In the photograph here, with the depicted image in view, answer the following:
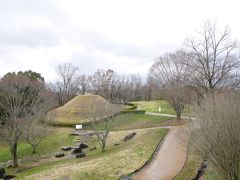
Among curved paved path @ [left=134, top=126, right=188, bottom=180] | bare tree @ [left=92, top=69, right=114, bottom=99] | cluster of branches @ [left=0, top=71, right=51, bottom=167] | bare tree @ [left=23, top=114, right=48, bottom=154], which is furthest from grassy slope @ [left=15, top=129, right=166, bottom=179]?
bare tree @ [left=92, top=69, right=114, bottom=99]

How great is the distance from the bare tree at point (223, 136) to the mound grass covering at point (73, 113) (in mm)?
26553

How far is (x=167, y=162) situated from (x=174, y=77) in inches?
788

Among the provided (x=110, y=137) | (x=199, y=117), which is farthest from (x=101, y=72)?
(x=199, y=117)

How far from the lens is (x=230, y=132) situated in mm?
11562

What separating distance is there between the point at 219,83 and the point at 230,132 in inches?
715

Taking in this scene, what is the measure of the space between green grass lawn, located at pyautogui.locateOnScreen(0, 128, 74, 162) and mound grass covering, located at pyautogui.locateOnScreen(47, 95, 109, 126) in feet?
16.4

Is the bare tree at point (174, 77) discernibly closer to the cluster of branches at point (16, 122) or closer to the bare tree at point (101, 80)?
the cluster of branches at point (16, 122)

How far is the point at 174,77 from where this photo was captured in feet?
121

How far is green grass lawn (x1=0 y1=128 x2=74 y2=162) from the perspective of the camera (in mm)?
26609

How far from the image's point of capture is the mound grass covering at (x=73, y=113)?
39.7 m

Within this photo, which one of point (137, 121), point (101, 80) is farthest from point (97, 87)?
point (137, 121)

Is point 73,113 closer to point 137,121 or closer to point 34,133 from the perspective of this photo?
point 137,121

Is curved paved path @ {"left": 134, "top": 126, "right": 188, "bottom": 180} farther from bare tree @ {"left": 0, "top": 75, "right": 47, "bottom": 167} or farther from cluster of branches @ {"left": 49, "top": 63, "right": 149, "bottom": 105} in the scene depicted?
cluster of branches @ {"left": 49, "top": 63, "right": 149, "bottom": 105}

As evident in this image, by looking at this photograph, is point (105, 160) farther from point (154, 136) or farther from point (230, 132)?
point (230, 132)
